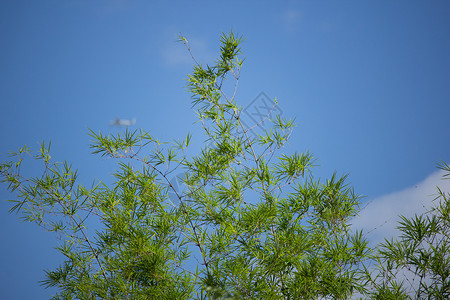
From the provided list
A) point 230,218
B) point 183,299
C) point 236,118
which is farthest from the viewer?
point 236,118

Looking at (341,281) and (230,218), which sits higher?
(230,218)

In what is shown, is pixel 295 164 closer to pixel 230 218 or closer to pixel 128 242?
pixel 230 218

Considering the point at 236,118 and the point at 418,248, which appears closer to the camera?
the point at 418,248

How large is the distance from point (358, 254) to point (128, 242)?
1.99 meters

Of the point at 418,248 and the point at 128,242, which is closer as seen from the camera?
the point at 418,248

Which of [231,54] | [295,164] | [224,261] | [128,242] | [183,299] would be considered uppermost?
[231,54]

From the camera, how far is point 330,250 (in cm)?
353

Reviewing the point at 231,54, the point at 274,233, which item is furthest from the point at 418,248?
the point at 231,54

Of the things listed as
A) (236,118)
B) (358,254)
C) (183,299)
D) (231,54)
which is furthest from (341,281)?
(231,54)

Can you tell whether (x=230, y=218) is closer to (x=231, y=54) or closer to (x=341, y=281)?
(x=341, y=281)

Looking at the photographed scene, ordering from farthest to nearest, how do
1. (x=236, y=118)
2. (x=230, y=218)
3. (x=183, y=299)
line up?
(x=236, y=118)
(x=230, y=218)
(x=183, y=299)

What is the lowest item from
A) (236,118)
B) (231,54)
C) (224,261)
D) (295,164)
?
(224,261)

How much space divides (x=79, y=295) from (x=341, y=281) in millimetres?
2370

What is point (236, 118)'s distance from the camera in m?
4.01
